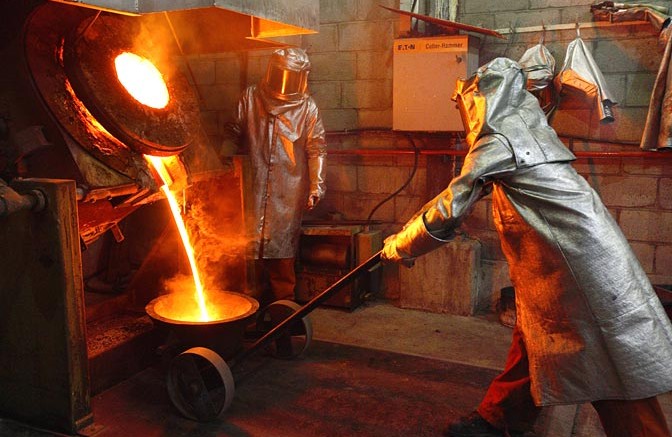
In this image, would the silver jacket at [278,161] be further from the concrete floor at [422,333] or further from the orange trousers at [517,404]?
the orange trousers at [517,404]

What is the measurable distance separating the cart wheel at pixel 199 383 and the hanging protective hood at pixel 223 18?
179cm

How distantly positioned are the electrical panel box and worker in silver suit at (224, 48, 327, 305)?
779 millimetres

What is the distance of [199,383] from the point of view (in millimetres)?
3180

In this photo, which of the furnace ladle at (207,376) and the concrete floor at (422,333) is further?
the concrete floor at (422,333)

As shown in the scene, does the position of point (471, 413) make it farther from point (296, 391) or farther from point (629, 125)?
point (629, 125)

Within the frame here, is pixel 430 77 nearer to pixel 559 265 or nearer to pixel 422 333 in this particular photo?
pixel 422 333

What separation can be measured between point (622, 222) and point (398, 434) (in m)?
2.95

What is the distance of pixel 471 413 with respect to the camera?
3.09 metres

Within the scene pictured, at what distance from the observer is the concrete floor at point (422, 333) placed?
167 inches


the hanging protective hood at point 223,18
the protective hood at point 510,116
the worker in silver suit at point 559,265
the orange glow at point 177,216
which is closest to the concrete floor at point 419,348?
the orange glow at point 177,216

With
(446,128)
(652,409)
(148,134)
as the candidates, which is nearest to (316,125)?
(446,128)

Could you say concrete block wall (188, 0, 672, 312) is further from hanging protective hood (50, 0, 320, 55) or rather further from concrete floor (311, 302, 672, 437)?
hanging protective hood (50, 0, 320, 55)

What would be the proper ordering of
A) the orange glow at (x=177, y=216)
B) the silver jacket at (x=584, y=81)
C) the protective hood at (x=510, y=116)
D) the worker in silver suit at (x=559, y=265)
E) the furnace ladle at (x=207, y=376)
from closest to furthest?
Answer: 1. the worker in silver suit at (x=559, y=265)
2. the protective hood at (x=510, y=116)
3. the furnace ladle at (x=207, y=376)
4. the orange glow at (x=177, y=216)
5. the silver jacket at (x=584, y=81)

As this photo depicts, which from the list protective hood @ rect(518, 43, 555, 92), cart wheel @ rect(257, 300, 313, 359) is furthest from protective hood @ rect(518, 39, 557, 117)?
cart wheel @ rect(257, 300, 313, 359)
